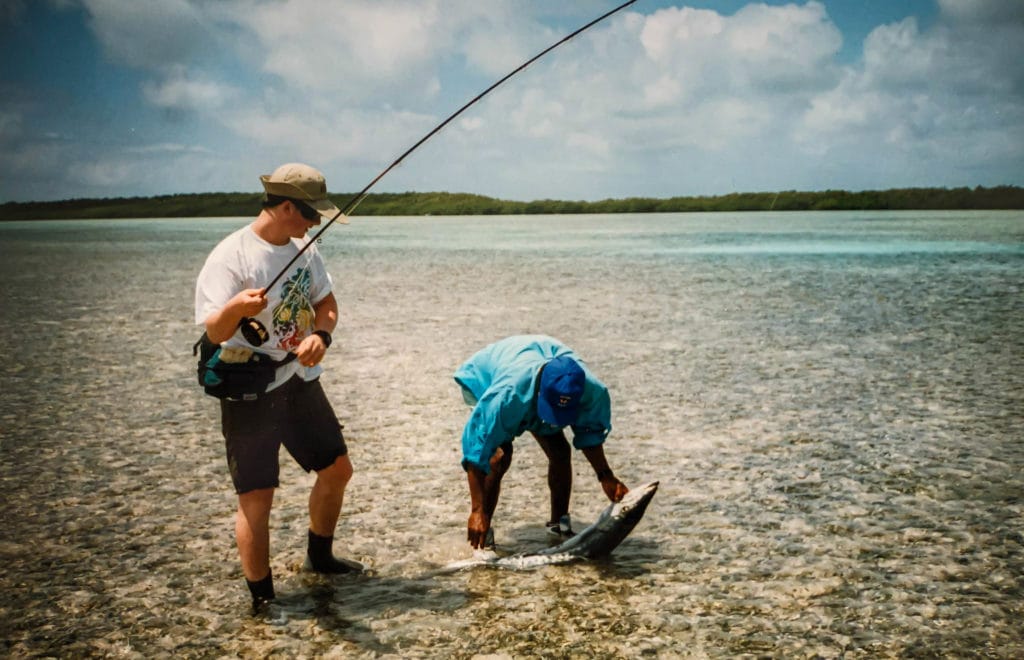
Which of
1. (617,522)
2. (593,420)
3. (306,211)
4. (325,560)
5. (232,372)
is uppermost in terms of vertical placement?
(306,211)

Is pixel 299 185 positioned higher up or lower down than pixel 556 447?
higher up

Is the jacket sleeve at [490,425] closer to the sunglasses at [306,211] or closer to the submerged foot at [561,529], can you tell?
the submerged foot at [561,529]

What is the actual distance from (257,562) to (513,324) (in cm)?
873

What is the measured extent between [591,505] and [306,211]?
8.50 ft

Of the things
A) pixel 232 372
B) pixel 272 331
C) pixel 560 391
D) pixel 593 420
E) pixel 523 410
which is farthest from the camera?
pixel 593 420

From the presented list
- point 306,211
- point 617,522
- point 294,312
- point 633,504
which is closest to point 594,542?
point 617,522

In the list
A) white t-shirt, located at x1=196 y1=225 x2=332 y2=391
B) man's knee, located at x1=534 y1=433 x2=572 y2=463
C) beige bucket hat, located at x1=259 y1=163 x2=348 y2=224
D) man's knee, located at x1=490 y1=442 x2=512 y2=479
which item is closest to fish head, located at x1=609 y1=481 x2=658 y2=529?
man's knee, located at x1=534 y1=433 x2=572 y2=463

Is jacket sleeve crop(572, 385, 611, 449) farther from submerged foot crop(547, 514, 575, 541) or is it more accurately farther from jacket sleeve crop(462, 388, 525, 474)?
submerged foot crop(547, 514, 575, 541)

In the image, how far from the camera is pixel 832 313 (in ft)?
43.2

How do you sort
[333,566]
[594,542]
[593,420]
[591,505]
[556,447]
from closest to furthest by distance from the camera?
[593,420] < [333,566] < [594,542] < [556,447] < [591,505]

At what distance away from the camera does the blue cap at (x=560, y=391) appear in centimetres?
363

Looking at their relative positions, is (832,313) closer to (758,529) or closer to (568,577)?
(758,529)

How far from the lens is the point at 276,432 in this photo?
3.48 m

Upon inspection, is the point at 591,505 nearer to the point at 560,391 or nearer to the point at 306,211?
the point at 560,391
